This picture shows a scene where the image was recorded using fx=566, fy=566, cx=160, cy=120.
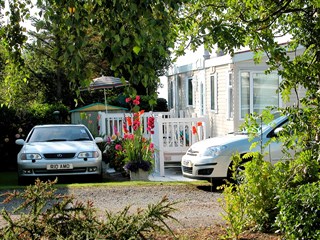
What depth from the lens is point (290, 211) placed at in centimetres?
575

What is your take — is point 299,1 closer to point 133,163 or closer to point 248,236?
point 248,236

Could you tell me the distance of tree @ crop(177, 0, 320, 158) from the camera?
6.32 metres

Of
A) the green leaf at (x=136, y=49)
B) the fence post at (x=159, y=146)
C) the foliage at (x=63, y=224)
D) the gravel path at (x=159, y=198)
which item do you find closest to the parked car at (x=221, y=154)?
the gravel path at (x=159, y=198)

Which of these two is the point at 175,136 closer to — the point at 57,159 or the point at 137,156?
the point at 137,156

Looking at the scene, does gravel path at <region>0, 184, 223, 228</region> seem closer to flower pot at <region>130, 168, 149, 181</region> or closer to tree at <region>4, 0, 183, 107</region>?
flower pot at <region>130, 168, 149, 181</region>

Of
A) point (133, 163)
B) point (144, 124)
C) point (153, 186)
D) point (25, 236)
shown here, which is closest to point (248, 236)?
point (25, 236)

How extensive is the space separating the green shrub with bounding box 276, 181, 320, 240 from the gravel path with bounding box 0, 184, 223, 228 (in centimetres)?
195

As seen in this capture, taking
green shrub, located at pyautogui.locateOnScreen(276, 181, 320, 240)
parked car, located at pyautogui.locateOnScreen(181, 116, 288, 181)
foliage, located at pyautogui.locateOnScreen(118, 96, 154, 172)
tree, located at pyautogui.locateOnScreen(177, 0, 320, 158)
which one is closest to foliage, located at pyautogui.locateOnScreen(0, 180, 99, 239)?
green shrub, located at pyautogui.locateOnScreen(276, 181, 320, 240)

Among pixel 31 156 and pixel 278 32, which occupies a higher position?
pixel 278 32

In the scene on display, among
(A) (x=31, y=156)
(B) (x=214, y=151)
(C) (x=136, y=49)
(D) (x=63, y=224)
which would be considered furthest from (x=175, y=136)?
(C) (x=136, y=49)

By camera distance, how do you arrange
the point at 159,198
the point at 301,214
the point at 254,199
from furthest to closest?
1. the point at 159,198
2. the point at 254,199
3. the point at 301,214

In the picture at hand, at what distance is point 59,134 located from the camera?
1380cm

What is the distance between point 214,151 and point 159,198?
159 cm

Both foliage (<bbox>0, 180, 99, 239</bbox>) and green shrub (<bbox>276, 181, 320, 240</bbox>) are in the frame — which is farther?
green shrub (<bbox>276, 181, 320, 240</bbox>)
